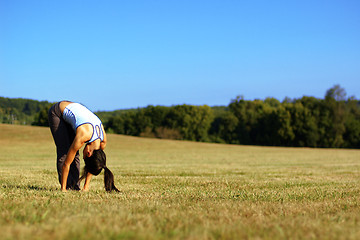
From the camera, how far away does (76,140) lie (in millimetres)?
6711

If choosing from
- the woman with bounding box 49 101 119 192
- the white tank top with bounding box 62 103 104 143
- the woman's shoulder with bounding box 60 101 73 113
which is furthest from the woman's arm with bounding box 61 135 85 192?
the woman's shoulder with bounding box 60 101 73 113

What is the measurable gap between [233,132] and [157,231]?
8887cm

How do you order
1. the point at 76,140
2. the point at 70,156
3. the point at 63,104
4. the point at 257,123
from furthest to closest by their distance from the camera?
the point at 257,123 < the point at 63,104 < the point at 70,156 < the point at 76,140

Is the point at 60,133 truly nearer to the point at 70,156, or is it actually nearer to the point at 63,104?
the point at 63,104

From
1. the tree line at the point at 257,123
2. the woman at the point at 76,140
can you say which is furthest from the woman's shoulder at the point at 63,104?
the tree line at the point at 257,123

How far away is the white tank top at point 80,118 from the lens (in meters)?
6.93

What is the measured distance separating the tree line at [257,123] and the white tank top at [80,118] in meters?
70.8

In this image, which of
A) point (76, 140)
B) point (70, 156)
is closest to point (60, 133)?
point (70, 156)

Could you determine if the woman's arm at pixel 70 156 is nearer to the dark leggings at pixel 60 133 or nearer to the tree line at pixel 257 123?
the dark leggings at pixel 60 133

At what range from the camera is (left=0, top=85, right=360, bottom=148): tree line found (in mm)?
80250

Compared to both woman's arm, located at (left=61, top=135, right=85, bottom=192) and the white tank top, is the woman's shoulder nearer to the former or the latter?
the white tank top

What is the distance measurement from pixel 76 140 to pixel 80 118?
484mm

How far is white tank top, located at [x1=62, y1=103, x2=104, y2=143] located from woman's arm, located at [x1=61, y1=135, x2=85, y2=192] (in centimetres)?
25

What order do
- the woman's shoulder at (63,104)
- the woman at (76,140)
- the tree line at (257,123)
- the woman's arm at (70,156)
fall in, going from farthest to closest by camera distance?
1. the tree line at (257,123)
2. the woman's shoulder at (63,104)
3. the woman at (76,140)
4. the woman's arm at (70,156)
